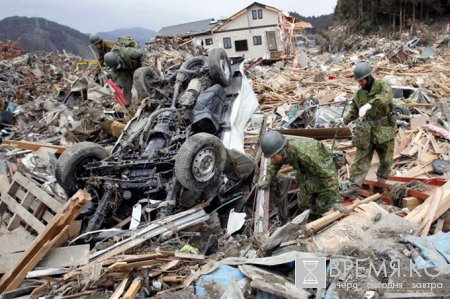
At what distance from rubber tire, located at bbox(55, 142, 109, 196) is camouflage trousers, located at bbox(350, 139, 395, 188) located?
3567 millimetres

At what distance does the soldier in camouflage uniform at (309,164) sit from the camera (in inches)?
153

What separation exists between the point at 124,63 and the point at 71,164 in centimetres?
374

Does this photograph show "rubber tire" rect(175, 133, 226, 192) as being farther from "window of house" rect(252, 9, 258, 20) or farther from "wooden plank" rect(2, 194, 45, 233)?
"window of house" rect(252, 9, 258, 20)

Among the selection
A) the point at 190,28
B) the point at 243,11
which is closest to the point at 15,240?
the point at 243,11

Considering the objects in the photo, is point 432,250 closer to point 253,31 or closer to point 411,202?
point 411,202

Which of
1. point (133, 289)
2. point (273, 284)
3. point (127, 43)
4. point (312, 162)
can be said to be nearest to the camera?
point (273, 284)

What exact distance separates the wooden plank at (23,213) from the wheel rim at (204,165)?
5.79 feet

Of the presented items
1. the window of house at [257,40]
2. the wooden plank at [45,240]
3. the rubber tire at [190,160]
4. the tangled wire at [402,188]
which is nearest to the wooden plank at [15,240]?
the wooden plank at [45,240]

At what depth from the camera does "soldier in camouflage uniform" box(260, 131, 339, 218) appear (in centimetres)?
389

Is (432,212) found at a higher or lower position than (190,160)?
lower

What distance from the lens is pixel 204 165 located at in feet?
14.6

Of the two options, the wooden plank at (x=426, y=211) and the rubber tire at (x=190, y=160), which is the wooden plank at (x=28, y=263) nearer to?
the rubber tire at (x=190, y=160)

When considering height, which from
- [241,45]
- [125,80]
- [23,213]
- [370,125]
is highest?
[241,45]

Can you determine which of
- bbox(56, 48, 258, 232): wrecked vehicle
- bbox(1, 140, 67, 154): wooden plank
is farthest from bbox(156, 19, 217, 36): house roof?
bbox(56, 48, 258, 232): wrecked vehicle
